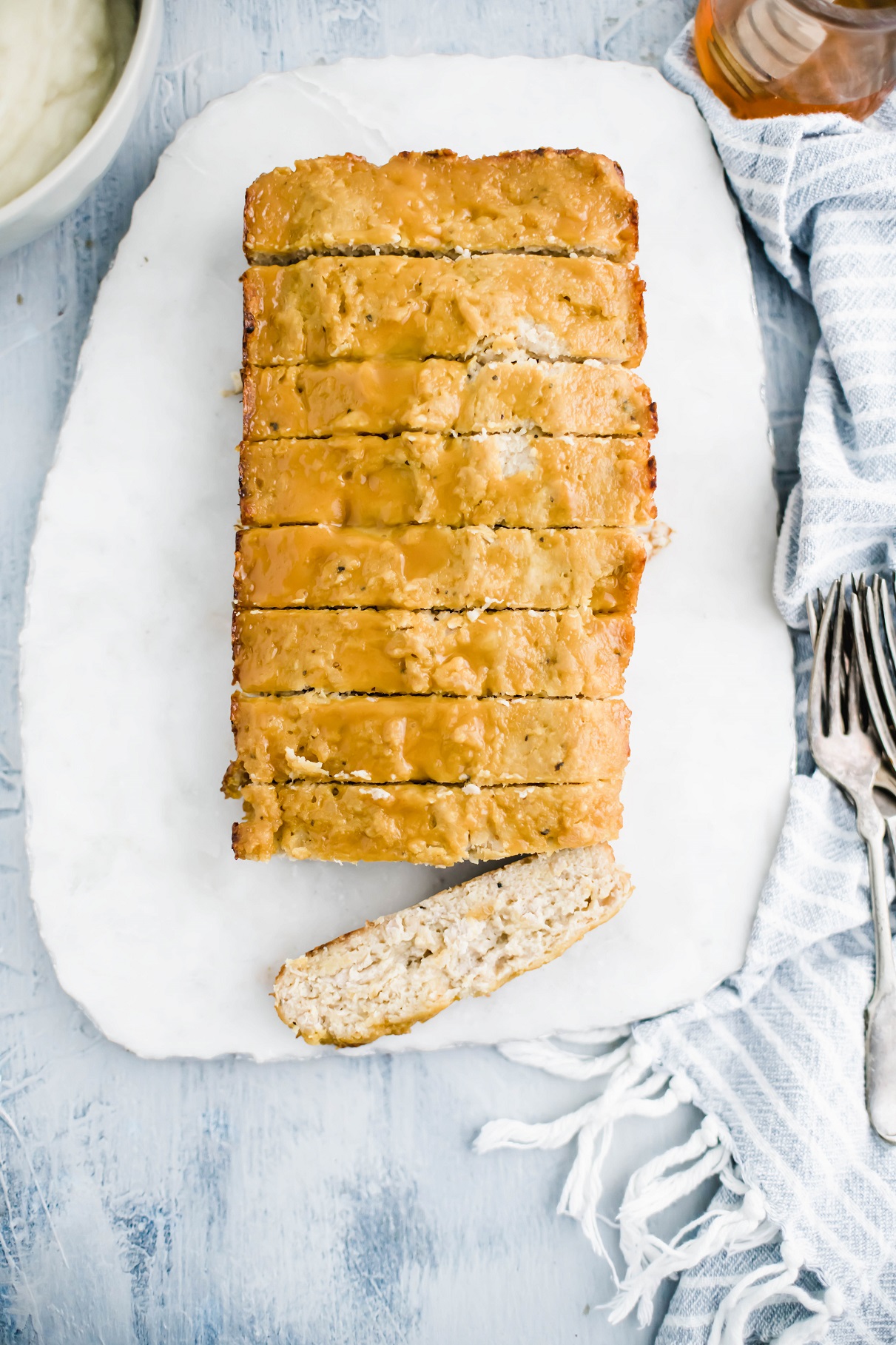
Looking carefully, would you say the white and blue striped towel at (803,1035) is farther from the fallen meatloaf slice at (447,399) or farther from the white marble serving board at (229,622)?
the fallen meatloaf slice at (447,399)

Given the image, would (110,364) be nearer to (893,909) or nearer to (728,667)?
(728,667)

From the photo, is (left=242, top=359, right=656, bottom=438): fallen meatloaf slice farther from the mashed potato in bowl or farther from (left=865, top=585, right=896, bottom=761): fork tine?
(left=865, top=585, right=896, bottom=761): fork tine

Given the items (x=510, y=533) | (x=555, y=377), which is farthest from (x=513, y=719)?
(x=555, y=377)

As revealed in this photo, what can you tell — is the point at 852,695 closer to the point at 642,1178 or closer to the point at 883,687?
the point at 883,687

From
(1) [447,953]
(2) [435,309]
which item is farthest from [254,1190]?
(2) [435,309]

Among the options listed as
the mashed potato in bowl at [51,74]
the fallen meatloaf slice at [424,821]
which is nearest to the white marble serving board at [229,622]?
the fallen meatloaf slice at [424,821]
